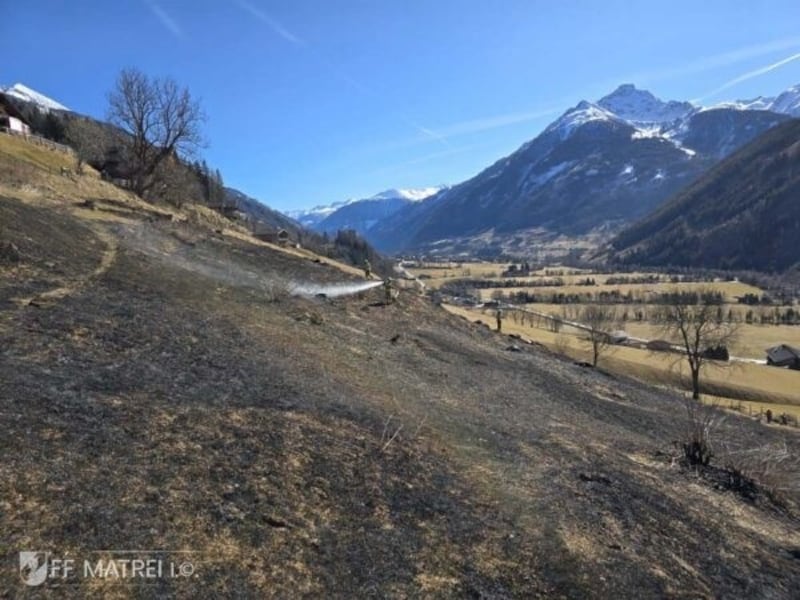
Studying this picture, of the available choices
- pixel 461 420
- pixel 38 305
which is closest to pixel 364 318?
pixel 461 420

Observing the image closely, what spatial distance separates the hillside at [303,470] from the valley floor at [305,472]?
0.05 m

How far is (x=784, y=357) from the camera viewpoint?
383 feet

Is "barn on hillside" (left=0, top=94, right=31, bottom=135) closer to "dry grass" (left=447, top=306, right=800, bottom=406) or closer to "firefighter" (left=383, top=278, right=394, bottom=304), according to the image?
"firefighter" (left=383, top=278, right=394, bottom=304)

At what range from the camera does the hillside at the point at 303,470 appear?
8375mm

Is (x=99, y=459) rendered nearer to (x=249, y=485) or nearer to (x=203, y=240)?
(x=249, y=485)

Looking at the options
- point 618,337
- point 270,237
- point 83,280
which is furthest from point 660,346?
point 83,280

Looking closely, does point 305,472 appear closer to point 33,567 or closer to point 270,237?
point 33,567

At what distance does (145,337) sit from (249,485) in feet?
26.2

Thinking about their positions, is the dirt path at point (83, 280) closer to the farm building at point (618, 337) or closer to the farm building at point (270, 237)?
the farm building at point (270, 237)

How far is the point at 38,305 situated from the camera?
16391 millimetres

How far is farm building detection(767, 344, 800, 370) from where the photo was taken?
114656 mm

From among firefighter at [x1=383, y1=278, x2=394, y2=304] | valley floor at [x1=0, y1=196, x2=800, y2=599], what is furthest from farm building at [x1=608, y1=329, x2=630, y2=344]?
valley floor at [x1=0, y1=196, x2=800, y2=599]

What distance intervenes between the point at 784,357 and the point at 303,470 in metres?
130

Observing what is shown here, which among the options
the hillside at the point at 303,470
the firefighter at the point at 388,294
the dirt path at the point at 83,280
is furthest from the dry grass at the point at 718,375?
the dirt path at the point at 83,280
